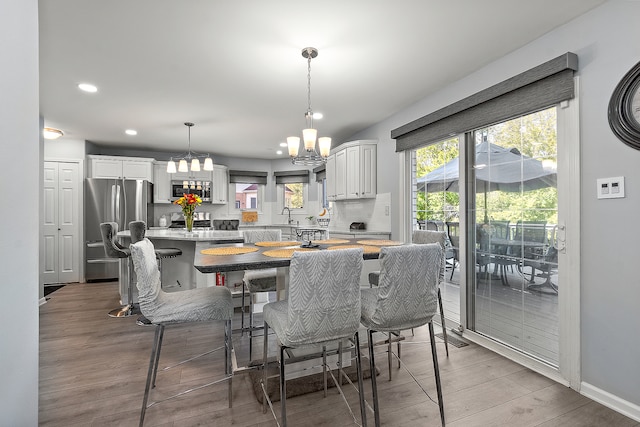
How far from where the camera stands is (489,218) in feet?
9.30

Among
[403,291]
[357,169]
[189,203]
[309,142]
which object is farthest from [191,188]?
[403,291]

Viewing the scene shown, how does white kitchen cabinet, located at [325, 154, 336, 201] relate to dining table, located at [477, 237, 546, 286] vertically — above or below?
above

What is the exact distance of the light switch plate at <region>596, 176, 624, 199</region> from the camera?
186cm

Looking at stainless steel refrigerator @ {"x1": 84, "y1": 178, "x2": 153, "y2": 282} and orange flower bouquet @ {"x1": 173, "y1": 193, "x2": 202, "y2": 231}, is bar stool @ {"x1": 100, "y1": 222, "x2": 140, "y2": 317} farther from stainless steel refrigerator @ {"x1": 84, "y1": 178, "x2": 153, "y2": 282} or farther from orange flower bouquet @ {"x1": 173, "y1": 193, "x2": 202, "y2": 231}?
stainless steel refrigerator @ {"x1": 84, "y1": 178, "x2": 153, "y2": 282}

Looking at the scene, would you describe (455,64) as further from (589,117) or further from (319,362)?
(319,362)

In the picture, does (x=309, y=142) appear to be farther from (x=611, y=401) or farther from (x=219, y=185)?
(x=219, y=185)

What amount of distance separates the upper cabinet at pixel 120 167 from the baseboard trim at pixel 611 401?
6.51 m

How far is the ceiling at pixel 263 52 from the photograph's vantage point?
6.58 feet

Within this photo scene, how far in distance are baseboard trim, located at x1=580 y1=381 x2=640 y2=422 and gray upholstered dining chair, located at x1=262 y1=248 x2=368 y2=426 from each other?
1.58 m

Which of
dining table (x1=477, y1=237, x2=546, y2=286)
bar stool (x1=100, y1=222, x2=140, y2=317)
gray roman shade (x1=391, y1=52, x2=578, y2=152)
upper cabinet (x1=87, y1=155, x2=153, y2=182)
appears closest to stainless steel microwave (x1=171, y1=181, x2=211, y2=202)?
upper cabinet (x1=87, y1=155, x2=153, y2=182)

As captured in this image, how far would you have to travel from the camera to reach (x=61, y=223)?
5.20 metres

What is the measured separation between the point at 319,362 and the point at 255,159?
18.8 ft

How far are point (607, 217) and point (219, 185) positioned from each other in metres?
6.19

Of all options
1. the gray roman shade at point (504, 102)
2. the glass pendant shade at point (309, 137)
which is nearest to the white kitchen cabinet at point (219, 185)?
the gray roman shade at point (504, 102)
